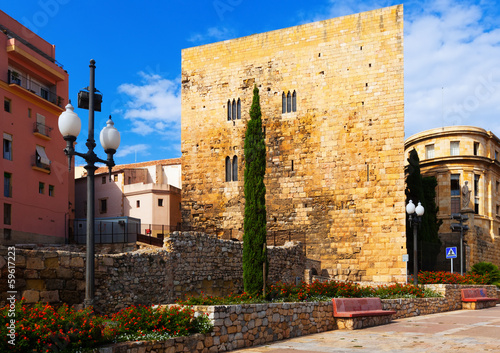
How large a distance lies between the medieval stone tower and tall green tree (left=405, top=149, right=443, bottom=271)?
3.57m

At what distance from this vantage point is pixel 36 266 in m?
9.69

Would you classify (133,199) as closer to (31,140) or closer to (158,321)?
(31,140)

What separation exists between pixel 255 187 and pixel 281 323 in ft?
13.0

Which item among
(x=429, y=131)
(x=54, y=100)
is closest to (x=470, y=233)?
(x=429, y=131)

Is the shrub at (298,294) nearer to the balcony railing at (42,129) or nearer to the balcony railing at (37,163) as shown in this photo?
the balcony railing at (37,163)

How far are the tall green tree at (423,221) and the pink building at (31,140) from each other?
1885 cm

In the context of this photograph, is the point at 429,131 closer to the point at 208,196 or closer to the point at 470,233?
the point at 470,233

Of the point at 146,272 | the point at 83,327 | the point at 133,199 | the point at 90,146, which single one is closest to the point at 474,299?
the point at 146,272

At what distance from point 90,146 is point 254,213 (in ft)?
20.0

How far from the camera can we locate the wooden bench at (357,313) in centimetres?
1295

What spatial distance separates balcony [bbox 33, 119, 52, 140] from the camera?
2670 cm

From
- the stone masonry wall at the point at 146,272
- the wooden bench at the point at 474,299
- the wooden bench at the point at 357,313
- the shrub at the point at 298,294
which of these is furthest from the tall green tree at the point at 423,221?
the wooden bench at the point at 357,313

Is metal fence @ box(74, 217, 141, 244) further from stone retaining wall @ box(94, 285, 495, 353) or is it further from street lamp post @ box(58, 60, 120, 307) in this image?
street lamp post @ box(58, 60, 120, 307)

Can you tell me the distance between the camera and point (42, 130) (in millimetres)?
27359
